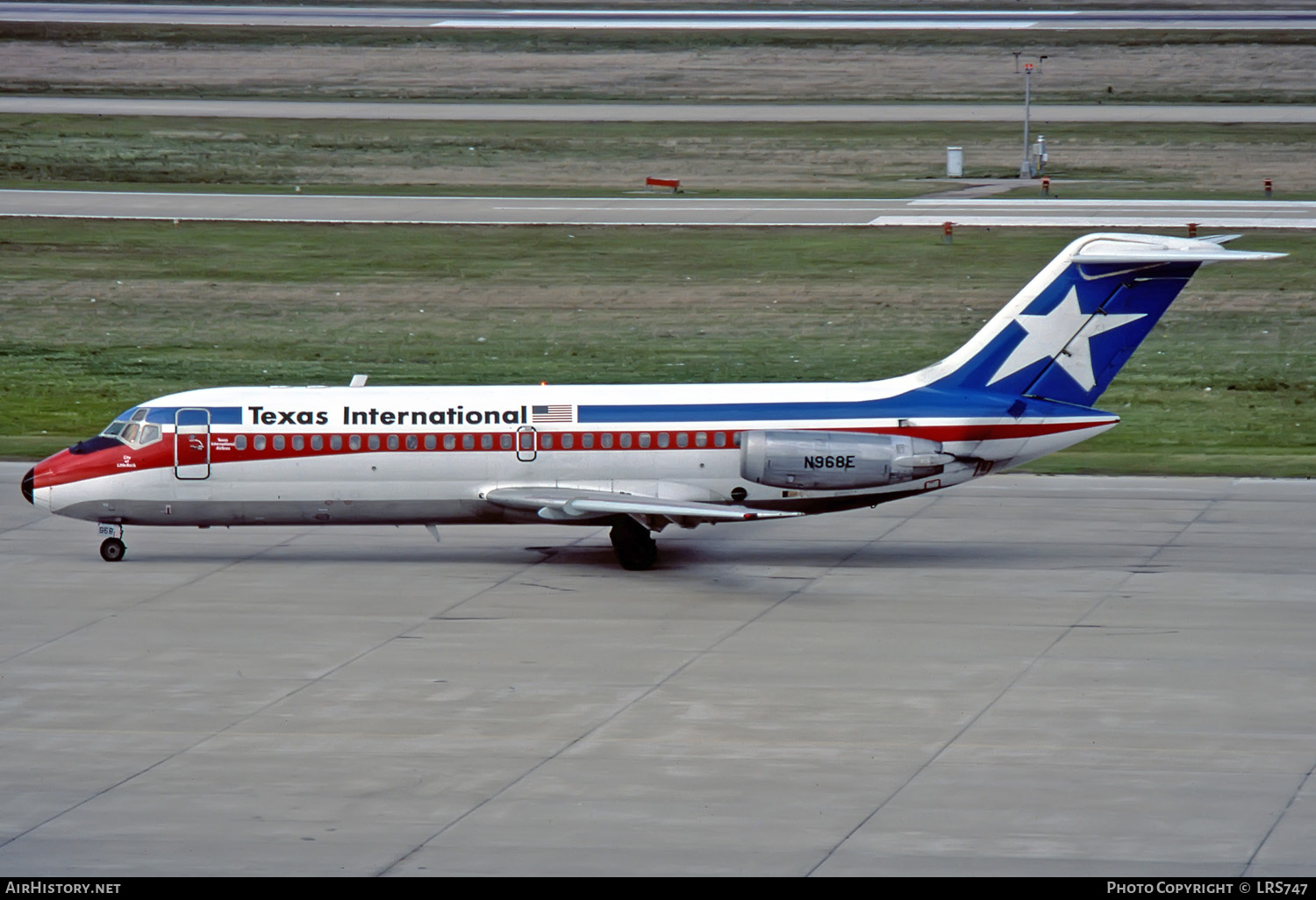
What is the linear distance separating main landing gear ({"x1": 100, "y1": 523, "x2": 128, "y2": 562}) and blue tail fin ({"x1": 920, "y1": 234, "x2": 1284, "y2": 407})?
1312 cm

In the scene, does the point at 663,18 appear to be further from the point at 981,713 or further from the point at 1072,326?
the point at 981,713

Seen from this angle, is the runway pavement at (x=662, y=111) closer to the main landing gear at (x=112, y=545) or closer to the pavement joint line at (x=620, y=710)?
the main landing gear at (x=112, y=545)

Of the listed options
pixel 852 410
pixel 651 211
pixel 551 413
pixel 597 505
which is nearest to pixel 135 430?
pixel 551 413

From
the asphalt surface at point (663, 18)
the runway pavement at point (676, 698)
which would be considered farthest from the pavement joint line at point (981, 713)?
the asphalt surface at point (663, 18)

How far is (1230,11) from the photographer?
336ft

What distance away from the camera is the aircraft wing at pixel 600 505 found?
89.7 ft

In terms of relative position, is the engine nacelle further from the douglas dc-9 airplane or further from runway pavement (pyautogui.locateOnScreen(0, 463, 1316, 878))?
runway pavement (pyautogui.locateOnScreen(0, 463, 1316, 878))

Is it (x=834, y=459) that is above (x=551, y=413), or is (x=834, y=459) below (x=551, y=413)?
below

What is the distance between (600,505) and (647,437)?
1.49 meters

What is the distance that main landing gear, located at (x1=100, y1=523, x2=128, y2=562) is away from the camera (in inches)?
1169

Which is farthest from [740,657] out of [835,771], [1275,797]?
[1275,797]

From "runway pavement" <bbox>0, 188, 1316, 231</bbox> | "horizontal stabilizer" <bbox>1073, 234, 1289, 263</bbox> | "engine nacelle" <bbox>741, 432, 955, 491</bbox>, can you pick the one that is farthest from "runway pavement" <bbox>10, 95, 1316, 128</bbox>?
"engine nacelle" <bbox>741, 432, 955, 491</bbox>

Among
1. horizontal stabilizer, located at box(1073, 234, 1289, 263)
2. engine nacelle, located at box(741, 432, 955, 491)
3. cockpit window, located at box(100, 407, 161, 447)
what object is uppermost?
horizontal stabilizer, located at box(1073, 234, 1289, 263)

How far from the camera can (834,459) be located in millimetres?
27984
